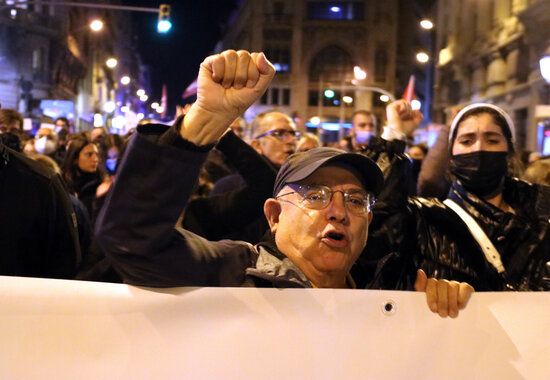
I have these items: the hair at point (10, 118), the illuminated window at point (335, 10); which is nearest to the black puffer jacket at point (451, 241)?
the hair at point (10, 118)

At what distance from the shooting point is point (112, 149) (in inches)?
348

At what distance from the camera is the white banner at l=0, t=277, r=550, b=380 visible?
1.94 meters

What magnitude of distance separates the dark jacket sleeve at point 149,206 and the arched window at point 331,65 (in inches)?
2820

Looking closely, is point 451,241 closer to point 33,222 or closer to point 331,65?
point 33,222

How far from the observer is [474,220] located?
10.5 feet

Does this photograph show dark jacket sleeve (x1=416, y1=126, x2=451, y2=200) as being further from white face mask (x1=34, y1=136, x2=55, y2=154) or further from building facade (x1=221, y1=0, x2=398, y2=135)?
building facade (x1=221, y1=0, x2=398, y2=135)

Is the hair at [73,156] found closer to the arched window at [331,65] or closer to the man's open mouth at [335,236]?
the man's open mouth at [335,236]

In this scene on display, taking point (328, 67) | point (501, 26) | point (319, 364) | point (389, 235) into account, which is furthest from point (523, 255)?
point (328, 67)

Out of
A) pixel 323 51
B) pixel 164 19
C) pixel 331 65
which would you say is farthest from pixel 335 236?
pixel 323 51

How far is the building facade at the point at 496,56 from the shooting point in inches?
924

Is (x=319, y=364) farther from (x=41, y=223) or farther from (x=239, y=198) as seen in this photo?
(x=239, y=198)

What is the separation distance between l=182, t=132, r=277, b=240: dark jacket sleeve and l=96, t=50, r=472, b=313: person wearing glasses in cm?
137

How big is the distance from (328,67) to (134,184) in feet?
239

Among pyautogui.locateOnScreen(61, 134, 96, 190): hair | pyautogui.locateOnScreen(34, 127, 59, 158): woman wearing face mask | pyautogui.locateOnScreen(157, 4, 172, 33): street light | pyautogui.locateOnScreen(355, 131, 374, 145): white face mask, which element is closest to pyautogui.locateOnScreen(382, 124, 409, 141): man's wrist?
pyautogui.locateOnScreen(355, 131, 374, 145): white face mask
